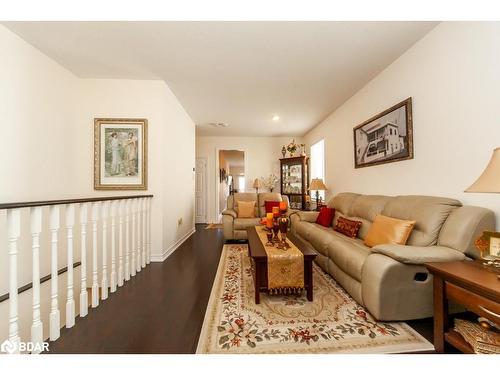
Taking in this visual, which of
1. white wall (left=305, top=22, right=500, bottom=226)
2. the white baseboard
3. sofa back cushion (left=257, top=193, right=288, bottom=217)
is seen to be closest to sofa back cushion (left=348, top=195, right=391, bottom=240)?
white wall (left=305, top=22, right=500, bottom=226)

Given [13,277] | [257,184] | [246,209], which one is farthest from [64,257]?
[257,184]

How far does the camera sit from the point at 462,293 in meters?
1.20

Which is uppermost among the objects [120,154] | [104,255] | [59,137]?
[59,137]

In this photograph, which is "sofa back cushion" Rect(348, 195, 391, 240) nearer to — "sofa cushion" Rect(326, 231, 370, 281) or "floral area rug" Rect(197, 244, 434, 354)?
"sofa cushion" Rect(326, 231, 370, 281)

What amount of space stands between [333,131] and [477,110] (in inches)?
111

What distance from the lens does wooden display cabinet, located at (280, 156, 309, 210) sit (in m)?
5.42

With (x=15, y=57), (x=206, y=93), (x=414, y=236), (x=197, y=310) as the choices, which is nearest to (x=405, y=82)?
(x=414, y=236)

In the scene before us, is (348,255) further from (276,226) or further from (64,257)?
(64,257)

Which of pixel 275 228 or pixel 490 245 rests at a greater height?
pixel 490 245

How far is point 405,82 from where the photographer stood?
2539 mm

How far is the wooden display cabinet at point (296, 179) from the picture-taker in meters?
5.42

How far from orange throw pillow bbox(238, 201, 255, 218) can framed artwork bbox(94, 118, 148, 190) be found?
1960mm

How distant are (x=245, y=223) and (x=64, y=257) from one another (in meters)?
2.70

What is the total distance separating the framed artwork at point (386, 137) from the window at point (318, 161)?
163 centimetres
